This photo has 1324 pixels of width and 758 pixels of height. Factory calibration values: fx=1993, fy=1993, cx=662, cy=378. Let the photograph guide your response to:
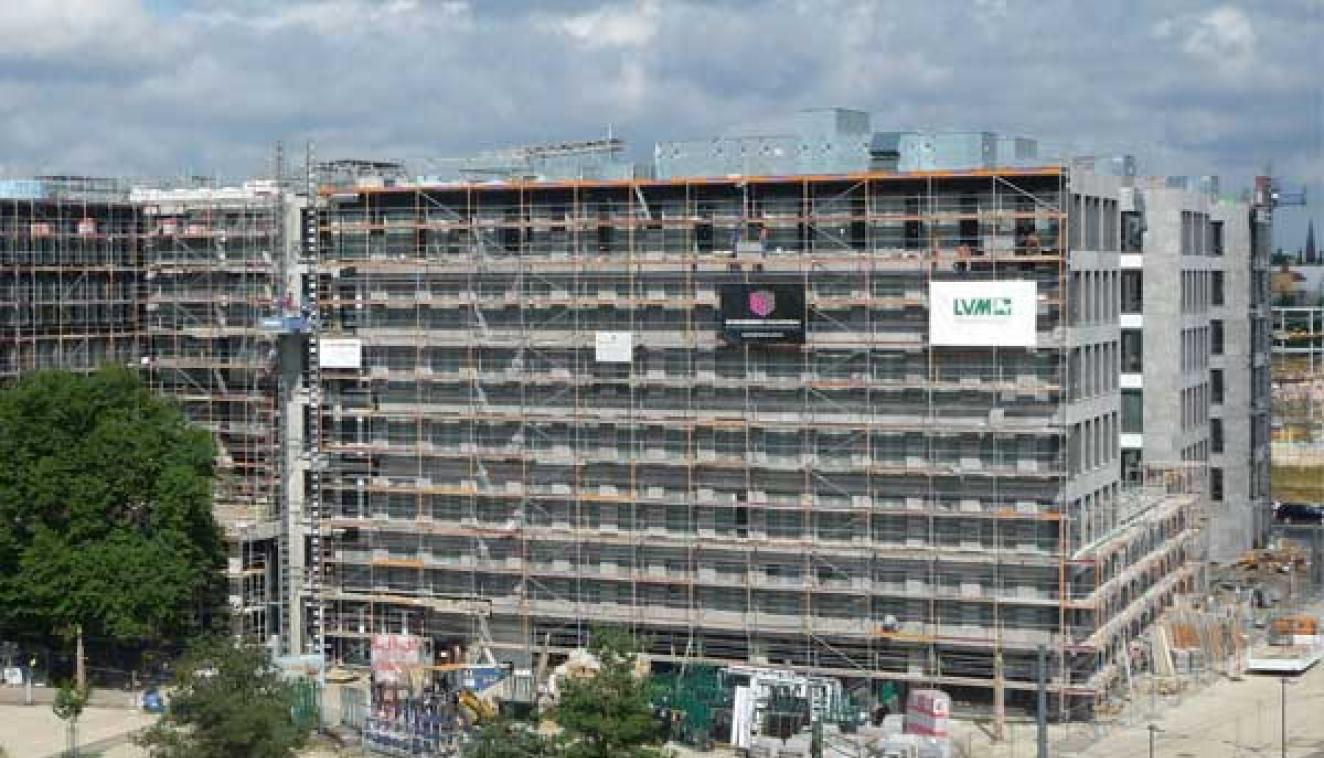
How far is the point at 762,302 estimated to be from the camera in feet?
199

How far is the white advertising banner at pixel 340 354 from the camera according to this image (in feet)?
222

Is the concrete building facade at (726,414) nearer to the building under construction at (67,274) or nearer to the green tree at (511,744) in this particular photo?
the building under construction at (67,274)

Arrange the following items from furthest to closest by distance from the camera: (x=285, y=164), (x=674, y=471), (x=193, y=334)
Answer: (x=193, y=334) → (x=285, y=164) → (x=674, y=471)

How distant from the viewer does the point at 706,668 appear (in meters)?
61.3

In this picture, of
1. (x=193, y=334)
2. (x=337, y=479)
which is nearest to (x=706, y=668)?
(x=337, y=479)

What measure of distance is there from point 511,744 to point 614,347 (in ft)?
59.9

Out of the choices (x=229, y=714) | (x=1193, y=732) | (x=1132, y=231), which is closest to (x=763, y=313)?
(x=1193, y=732)

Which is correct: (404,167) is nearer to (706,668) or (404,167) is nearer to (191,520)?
(191,520)

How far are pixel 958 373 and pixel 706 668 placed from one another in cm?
1193

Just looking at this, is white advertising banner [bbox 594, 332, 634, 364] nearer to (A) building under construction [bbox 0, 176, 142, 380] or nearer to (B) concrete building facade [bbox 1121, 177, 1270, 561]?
(B) concrete building facade [bbox 1121, 177, 1270, 561]

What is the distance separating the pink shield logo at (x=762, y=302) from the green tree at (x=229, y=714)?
1813 centimetres

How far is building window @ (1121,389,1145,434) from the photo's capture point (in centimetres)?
7888

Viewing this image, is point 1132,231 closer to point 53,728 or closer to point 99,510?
point 99,510

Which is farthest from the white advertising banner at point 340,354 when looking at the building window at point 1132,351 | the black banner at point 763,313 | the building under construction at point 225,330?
the building window at point 1132,351
